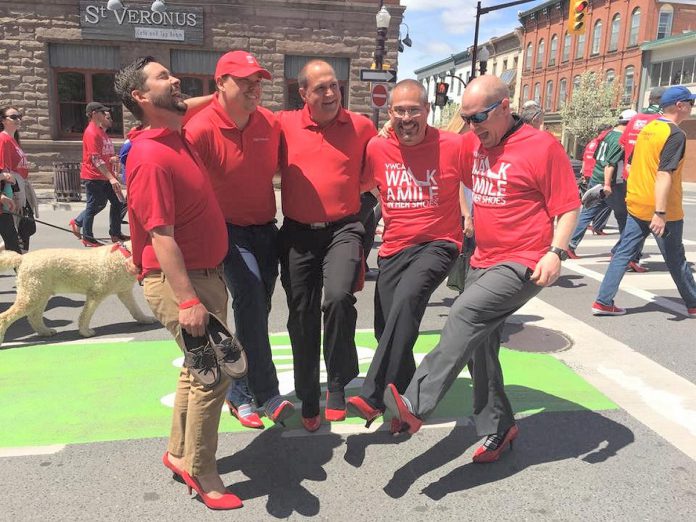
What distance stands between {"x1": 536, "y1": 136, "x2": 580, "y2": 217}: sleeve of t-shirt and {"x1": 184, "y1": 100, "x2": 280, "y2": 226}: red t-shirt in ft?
4.87

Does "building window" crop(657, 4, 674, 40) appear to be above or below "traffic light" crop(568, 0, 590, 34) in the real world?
above

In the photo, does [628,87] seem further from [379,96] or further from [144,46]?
[144,46]

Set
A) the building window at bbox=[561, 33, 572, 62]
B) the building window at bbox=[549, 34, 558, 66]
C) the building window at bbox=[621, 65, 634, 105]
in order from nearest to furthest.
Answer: the building window at bbox=[621, 65, 634, 105], the building window at bbox=[561, 33, 572, 62], the building window at bbox=[549, 34, 558, 66]

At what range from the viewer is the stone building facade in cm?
1636

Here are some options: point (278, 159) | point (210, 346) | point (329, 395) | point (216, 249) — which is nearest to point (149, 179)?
point (216, 249)

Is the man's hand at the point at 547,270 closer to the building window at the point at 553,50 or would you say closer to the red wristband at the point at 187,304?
the red wristband at the point at 187,304

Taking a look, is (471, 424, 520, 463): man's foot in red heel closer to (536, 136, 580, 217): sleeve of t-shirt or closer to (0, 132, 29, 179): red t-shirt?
(536, 136, 580, 217): sleeve of t-shirt

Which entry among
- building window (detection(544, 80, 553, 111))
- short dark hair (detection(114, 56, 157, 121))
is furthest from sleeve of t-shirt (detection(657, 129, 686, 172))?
building window (detection(544, 80, 553, 111))

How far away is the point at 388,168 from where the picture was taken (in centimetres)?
340

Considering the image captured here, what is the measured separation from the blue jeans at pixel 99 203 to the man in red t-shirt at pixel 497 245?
25.2 ft

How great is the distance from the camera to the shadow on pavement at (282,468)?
2.70 metres

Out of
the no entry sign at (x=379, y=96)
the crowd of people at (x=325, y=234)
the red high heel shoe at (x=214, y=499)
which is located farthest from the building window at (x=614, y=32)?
the red high heel shoe at (x=214, y=499)

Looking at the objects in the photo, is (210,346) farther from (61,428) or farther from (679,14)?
(679,14)

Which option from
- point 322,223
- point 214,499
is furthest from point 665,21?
point 214,499
